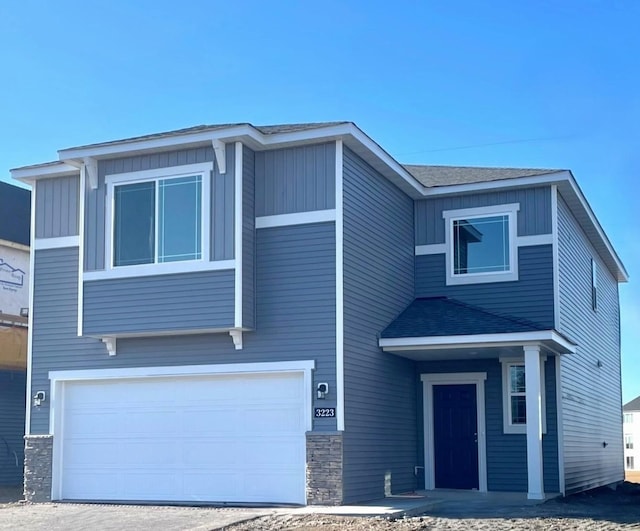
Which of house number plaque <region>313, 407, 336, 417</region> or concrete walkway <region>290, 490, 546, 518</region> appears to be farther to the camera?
house number plaque <region>313, 407, 336, 417</region>

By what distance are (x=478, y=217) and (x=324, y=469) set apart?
20.1 ft

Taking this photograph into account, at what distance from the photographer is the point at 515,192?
56.3 feet

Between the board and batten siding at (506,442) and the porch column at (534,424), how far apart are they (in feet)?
5.44

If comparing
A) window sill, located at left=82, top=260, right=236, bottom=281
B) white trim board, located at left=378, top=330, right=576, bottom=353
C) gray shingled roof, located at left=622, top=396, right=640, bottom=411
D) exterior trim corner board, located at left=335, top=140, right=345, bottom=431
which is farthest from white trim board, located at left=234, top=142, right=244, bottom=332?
Result: gray shingled roof, located at left=622, top=396, right=640, bottom=411

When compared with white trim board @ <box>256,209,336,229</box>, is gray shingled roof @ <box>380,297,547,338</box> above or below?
below

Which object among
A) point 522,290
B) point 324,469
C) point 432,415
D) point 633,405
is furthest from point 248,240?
point 633,405

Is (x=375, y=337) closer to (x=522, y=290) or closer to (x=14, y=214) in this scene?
(x=522, y=290)

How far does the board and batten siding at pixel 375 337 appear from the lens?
1430 cm

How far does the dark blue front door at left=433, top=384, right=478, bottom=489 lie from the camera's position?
1698 cm

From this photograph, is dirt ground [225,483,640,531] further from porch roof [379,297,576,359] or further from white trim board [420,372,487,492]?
white trim board [420,372,487,492]

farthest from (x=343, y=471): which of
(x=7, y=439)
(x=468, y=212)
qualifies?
(x=7, y=439)

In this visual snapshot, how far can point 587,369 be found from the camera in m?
20.1

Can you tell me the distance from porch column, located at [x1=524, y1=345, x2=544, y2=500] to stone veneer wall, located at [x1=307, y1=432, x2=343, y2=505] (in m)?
3.16

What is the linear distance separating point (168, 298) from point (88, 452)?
3.16m
